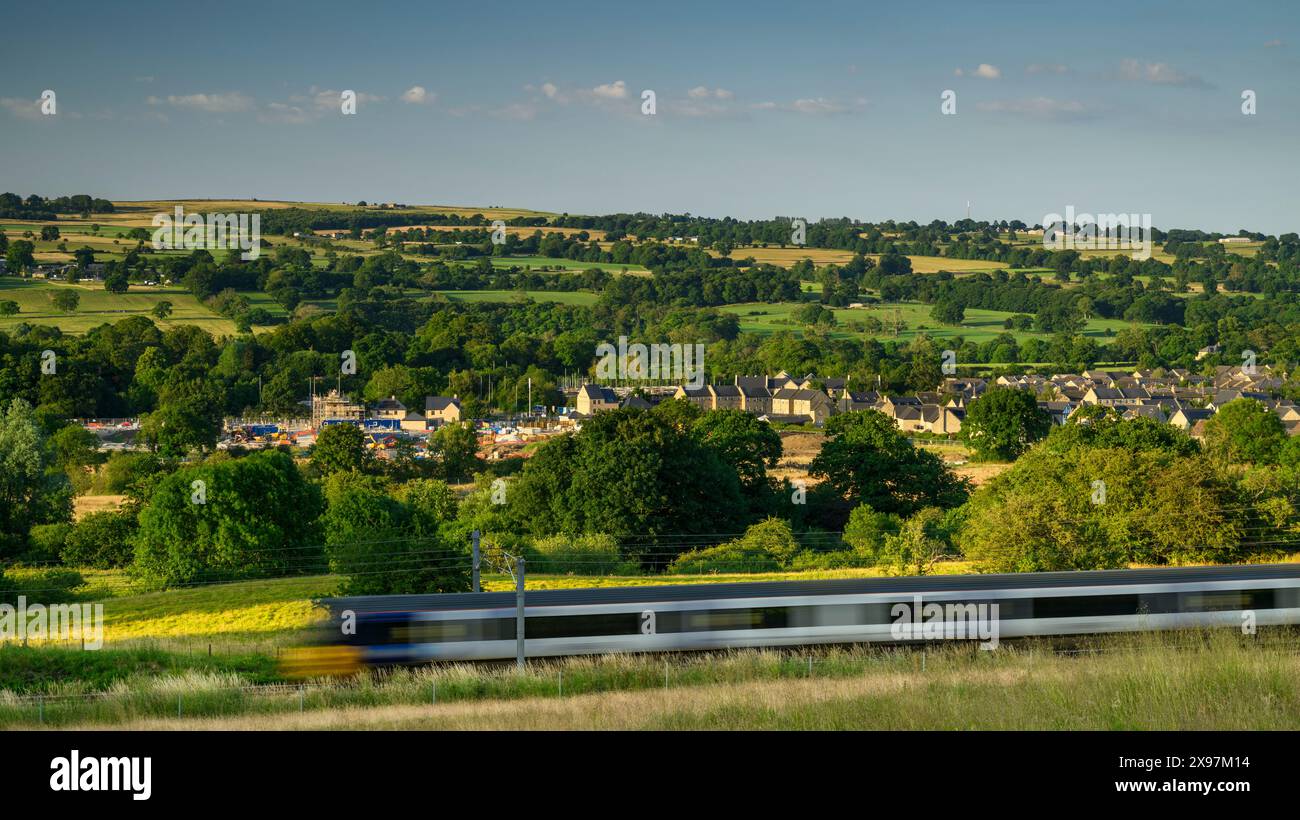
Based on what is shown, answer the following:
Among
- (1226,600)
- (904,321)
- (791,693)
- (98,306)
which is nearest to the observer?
(791,693)

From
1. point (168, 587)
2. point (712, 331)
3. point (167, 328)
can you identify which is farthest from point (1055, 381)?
point (168, 587)

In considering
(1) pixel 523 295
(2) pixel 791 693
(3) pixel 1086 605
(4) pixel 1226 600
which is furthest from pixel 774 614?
(1) pixel 523 295

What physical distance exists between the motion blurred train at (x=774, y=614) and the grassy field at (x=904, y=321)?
4522 inches

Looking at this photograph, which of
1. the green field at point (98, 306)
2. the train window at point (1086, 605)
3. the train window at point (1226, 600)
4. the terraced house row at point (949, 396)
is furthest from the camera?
the green field at point (98, 306)

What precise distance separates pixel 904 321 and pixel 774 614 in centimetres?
13167

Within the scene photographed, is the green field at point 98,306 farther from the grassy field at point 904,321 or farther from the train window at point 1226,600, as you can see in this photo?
the train window at point 1226,600

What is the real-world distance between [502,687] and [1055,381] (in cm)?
9310

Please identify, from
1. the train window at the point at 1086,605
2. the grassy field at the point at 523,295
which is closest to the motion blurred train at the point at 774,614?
the train window at the point at 1086,605

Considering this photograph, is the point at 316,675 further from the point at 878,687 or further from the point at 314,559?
the point at 314,559

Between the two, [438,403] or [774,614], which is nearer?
[774,614]

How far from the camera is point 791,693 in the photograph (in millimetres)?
11797

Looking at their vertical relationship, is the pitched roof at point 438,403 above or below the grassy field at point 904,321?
below

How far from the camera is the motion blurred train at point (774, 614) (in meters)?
16.0

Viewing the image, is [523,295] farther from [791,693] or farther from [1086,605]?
[791,693]
